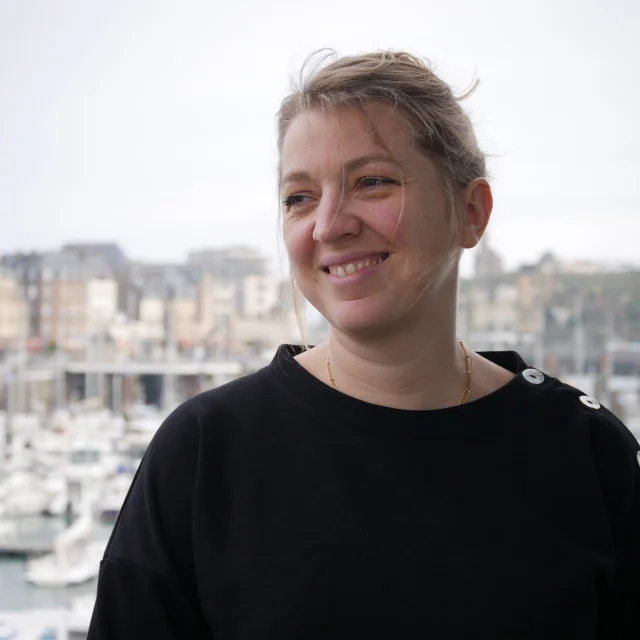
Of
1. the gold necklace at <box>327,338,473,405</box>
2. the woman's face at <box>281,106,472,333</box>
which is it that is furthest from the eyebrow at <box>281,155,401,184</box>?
the gold necklace at <box>327,338,473,405</box>

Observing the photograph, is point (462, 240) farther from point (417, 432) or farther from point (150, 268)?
point (150, 268)

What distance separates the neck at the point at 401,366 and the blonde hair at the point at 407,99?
84 millimetres

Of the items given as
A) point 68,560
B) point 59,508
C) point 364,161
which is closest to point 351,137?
point 364,161

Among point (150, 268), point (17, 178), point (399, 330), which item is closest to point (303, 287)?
point (399, 330)

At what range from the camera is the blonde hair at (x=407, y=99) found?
0.75 metres

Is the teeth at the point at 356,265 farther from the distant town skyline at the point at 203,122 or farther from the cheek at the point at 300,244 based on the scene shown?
the distant town skyline at the point at 203,122

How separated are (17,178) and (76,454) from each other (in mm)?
2115

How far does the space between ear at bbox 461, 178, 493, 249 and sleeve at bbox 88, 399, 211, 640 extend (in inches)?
14.7

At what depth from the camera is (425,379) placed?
814 mm

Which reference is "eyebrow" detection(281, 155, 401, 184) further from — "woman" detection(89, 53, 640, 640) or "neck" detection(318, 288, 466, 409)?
"neck" detection(318, 288, 466, 409)

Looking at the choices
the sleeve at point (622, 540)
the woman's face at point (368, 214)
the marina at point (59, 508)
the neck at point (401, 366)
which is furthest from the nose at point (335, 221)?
the marina at point (59, 508)

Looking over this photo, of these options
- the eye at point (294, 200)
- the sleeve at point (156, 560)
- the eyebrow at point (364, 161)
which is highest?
the eyebrow at point (364, 161)

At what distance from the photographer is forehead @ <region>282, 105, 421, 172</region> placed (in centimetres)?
73

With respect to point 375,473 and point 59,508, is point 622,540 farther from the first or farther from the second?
point 59,508
